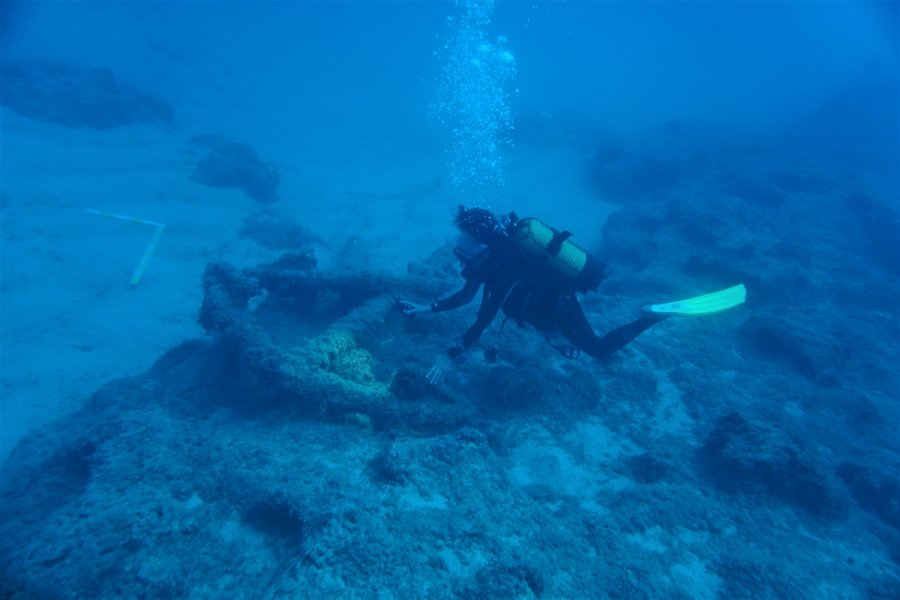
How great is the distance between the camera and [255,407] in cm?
415

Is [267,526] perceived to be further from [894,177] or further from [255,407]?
[894,177]

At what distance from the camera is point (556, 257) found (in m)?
4.50

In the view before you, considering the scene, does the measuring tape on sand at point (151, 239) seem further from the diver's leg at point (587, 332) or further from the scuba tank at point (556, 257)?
the diver's leg at point (587, 332)

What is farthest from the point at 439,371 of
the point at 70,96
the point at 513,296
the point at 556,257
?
the point at 70,96

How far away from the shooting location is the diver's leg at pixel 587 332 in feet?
15.9

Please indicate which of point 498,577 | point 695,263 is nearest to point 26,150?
point 498,577

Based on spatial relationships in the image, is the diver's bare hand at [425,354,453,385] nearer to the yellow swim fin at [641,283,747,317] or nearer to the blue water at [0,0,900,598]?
the blue water at [0,0,900,598]

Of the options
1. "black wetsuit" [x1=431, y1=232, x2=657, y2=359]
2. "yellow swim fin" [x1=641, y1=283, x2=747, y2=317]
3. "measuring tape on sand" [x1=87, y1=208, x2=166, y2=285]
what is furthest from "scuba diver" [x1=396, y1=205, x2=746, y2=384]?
"measuring tape on sand" [x1=87, y1=208, x2=166, y2=285]

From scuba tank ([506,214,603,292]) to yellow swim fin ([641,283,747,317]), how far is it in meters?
1.06

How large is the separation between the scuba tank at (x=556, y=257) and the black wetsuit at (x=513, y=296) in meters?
0.10

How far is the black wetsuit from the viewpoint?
14.8 feet

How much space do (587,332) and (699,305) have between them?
168 centimetres

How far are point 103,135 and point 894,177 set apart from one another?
3951cm

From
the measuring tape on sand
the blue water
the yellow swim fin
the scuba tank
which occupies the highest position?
the yellow swim fin
